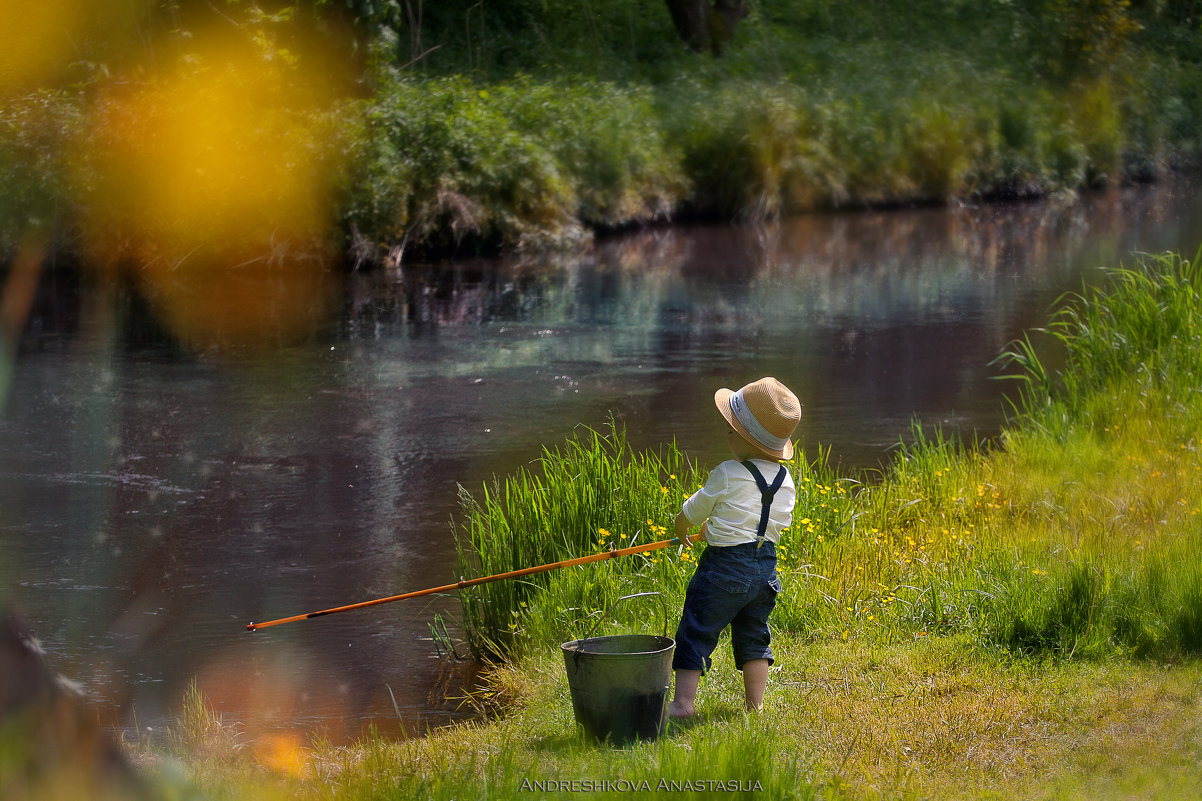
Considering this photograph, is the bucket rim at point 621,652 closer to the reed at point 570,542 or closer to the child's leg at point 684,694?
the child's leg at point 684,694

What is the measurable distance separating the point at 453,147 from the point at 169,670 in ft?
51.4

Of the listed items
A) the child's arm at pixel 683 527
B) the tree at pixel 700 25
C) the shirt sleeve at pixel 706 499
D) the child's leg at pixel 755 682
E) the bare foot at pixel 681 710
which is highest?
the tree at pixel 700 25

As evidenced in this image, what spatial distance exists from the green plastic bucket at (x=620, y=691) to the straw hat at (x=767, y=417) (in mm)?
731

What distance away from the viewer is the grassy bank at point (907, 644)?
396 cm

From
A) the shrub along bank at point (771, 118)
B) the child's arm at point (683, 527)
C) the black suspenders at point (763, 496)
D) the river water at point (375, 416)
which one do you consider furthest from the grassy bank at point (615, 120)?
the black suspenders at point (763, 496)

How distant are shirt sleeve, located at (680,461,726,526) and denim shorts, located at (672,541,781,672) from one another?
12 centimetres

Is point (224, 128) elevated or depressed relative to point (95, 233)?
elevated

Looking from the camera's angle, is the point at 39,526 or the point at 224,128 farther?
the point at 224,128

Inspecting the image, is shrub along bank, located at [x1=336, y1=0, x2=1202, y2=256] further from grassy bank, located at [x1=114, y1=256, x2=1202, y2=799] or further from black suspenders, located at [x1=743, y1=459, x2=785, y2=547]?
black suspenders, located at [x1=743, y1=459, x2=785, y2=547]

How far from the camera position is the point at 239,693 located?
594cm

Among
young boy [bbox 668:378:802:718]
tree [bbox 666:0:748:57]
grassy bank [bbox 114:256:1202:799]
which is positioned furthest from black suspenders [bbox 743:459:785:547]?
tree [bbox 666:0:748:57]

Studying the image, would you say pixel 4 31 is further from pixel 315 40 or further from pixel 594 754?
pixel 594 754

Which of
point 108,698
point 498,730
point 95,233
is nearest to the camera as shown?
point 498,730

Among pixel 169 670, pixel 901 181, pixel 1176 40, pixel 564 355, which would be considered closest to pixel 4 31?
pixel 564 355
